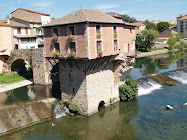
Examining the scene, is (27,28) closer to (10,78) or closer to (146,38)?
(10,78)

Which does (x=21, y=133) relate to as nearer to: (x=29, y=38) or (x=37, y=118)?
(x=37, y=118)

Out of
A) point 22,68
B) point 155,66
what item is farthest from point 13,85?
point 155,66

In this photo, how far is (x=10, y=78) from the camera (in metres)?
33.9

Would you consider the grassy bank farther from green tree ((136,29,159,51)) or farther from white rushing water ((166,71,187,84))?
green tree ((136,29,159,51))

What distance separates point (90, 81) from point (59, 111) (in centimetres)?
486

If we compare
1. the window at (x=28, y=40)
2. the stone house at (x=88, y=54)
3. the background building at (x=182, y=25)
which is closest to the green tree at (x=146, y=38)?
the window at (x=28, y=40)

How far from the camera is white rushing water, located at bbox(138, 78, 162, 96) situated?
29.2 meters

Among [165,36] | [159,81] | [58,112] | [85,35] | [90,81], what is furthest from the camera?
[165,36]

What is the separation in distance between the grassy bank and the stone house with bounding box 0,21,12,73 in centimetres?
195

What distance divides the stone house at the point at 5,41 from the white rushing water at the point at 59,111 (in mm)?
18761

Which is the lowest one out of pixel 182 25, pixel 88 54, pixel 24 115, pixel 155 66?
pixel 24 115

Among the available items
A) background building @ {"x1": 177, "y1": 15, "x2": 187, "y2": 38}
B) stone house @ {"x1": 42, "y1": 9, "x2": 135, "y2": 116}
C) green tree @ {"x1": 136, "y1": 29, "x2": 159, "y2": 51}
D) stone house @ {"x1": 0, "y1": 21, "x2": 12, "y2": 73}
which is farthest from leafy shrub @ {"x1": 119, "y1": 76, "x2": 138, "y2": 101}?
background building @ {"x1": 177, "y1": 15, "x2": 187, "y2": 38}

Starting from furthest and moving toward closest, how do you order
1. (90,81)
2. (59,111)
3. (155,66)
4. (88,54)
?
(155,66) → (59,111) → (90,81) → (88,54)

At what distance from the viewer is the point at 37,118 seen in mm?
19531
